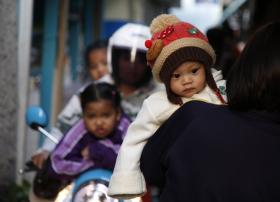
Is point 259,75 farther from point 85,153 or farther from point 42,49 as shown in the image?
point 42,49

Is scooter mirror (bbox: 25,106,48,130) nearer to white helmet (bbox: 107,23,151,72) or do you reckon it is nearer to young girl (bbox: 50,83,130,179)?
young girl (bbox: 50,83,130,179)

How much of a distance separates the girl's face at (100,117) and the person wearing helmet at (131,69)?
422 mm

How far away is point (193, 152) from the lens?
78.8 inches

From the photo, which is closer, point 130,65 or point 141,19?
point 130,65

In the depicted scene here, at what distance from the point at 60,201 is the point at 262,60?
1.60 meters

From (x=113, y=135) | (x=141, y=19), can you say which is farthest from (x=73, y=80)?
(x=113, y=135)

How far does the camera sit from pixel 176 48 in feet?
7.64

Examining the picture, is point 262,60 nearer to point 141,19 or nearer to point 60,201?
point 60,201

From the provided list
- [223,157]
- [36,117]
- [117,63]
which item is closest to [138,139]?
[223,157]

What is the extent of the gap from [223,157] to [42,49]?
16.3 feet

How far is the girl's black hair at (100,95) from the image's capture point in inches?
135

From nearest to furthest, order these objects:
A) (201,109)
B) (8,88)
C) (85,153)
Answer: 1. (201,109)
2. (85,153)
3. (8,88)

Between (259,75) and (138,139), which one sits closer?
(259,75)

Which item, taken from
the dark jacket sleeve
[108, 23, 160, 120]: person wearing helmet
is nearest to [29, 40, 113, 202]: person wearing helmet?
[108, 23, 160, 120]: person wearing helmet
